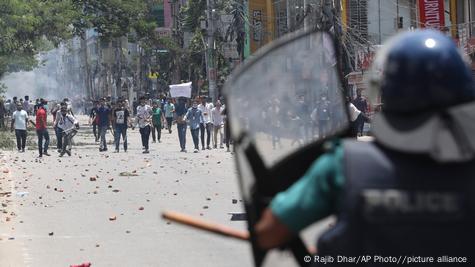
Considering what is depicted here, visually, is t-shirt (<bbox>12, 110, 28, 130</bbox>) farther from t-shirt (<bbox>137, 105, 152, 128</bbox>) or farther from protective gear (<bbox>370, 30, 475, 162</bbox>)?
protective gear (<bbox>370, 30, 475, 162</bbox>)

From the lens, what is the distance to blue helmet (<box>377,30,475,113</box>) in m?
→ 2.79

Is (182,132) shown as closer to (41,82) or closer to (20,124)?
(20,124)

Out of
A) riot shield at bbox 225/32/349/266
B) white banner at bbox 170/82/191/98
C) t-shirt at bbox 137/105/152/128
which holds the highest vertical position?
riot shield at bbox 225/32/349/266

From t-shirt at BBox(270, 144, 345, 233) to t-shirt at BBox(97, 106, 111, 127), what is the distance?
27.3m

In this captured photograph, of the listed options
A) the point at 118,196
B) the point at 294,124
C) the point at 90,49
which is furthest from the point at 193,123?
the point at 90,49

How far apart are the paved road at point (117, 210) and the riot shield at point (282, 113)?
8.4 inches

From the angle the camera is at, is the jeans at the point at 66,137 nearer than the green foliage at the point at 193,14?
Yes

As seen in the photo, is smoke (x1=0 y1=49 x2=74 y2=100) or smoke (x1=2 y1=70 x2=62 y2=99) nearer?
smoke (x1=2 y1=70 x2=62 y2=99)

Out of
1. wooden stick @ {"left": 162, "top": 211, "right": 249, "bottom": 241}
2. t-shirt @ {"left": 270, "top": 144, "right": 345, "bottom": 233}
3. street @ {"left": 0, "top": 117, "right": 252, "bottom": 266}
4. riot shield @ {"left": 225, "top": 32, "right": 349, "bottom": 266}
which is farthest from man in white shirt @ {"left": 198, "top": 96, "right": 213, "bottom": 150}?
t-shirt @ {"left": 270, "top": 144, "right": 345, "bottom": 233}

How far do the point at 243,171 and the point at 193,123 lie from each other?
84.6ft

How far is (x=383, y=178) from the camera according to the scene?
2.76m

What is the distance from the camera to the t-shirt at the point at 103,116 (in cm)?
2997

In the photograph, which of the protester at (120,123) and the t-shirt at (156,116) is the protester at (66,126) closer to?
the protester at (120,123)

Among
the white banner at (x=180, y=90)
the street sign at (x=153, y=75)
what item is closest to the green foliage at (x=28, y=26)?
the white banner at (x=180, y=90)
